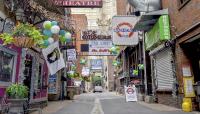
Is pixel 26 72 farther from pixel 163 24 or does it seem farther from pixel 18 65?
pixel 163 24

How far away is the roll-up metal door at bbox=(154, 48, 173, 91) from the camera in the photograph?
52.3 feet

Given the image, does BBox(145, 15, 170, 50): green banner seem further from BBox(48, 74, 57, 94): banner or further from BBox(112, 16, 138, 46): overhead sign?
BBox(48, 74, 57, 94): banner

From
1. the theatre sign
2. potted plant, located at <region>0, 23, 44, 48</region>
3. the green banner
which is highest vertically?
the theatre sign

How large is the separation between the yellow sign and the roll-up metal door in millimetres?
2092

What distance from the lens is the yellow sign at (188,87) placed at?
1315 centimetres

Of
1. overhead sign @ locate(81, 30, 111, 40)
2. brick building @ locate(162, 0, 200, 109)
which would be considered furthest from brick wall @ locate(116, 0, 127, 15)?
brick building @ locate(162, 0, 200, 109)

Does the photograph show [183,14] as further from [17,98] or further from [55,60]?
[17,98]

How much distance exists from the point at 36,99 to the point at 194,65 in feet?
28.1

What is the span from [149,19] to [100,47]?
13.1 metres

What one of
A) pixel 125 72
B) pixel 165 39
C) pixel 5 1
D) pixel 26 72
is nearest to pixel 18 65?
pixel 26 72

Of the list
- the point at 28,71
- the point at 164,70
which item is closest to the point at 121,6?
the point at 164,70

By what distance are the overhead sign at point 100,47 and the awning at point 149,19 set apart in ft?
36.5

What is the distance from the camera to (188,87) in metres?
13.2

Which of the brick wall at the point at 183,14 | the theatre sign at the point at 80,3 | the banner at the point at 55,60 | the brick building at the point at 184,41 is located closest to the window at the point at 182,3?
the brick building at the point at 184,41
